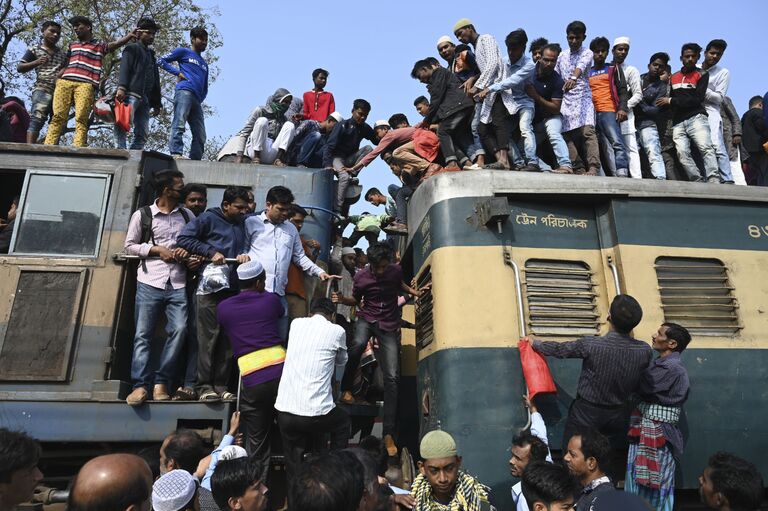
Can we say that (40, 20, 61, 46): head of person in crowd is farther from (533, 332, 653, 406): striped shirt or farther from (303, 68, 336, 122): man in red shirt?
(533, 332, 653, 406): striped shirt

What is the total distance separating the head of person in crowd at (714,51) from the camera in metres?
7.14

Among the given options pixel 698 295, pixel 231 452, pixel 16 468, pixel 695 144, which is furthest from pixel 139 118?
pixel 695 144

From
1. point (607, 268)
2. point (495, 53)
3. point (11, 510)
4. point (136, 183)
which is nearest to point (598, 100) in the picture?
point (495, 53)

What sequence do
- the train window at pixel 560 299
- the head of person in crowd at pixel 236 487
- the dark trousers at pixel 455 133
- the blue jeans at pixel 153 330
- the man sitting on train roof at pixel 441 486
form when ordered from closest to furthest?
the head of person in crowd at pixel 236 487, the man sitting on train roof at pixel 441 486, the blue jeans at pixel 153 330, the train window at pixel 560 299, the dark trousers at pixel 455 133

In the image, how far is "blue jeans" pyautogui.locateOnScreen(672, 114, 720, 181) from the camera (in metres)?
6.25

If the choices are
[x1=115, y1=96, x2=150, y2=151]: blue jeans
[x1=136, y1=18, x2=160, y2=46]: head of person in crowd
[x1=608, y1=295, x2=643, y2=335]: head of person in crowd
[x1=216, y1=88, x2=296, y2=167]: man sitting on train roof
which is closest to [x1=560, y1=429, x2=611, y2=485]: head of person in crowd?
[x1=608, y1=295, x2=643, y2=335]: head of person in crowd

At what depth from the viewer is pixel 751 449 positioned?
4.37 meters

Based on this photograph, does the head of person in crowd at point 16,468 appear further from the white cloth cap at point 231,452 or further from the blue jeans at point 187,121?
the blue jeans at point 187,121

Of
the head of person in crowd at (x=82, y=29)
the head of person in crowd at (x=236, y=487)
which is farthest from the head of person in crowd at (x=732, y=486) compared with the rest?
the head of person in crowd at (x=82, y=29)

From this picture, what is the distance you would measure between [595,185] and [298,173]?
103 inches

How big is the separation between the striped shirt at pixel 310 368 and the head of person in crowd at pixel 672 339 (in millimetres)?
2221

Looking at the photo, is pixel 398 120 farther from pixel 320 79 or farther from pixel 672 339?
pixel 672 339

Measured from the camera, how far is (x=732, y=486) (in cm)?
278

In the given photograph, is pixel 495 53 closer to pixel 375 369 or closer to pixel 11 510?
pixel 375 369
